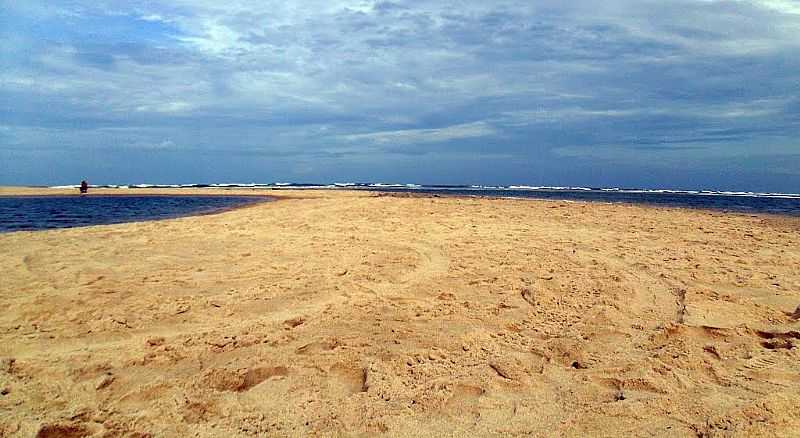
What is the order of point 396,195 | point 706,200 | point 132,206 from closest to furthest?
1. point 132,206
2. point 396,195
3. point 706,200

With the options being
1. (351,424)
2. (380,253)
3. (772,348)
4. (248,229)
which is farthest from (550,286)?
(248,229)

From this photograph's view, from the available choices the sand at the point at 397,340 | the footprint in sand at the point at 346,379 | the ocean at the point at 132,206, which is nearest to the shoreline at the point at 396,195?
the ocean at the point at 132,206

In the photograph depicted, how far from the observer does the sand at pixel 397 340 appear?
333 cm

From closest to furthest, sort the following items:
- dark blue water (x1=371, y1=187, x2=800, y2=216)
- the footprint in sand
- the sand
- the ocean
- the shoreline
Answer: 1. the sand
2. the footprint in sand
3. the ocean
4. the shoreline
5. dark blue water (x1=371, y1=187, x2=800, y2=216)

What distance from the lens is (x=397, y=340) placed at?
185 inches

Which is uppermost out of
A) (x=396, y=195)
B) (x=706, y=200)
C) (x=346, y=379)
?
(x=396, y=195)

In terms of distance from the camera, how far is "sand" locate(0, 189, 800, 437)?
333 centimetres

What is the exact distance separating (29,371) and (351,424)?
2.74 metres

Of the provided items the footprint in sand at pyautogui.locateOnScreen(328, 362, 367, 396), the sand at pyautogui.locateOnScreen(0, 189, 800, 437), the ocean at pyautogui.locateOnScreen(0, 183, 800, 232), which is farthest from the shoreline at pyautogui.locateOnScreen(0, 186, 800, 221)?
the footprint in sand at pyautogui.locateOnScreen(328, 362, 367, 396)

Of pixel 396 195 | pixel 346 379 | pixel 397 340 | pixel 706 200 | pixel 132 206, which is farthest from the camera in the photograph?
pixel 706 200

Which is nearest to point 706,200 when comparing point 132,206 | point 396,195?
point 396,195

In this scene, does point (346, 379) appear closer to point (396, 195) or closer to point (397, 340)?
point (397, 340)

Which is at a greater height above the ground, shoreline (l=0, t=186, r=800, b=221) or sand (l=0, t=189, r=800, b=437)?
shoreline (l=0, t=186, r=800, b=221)

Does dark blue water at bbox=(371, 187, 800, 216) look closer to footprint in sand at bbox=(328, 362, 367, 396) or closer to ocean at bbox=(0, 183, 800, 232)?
ocean at bbox=(0, 183, 800, 232)
